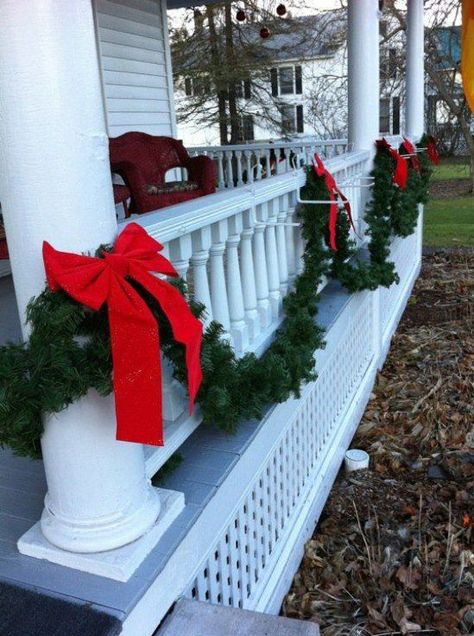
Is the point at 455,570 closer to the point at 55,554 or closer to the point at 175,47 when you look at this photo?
the point at 55,554

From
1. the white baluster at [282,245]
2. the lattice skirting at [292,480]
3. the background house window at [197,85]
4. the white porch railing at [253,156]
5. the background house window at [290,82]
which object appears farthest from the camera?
the background house window at [290,82]

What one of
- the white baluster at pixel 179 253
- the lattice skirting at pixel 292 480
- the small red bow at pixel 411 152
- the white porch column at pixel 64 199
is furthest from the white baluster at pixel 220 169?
the white porch column at pixel 64 199

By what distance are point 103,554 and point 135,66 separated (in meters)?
5.86

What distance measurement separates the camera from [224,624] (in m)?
1.81

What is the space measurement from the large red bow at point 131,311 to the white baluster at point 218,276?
2.78 ft

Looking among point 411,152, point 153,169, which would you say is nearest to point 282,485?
point 153,169

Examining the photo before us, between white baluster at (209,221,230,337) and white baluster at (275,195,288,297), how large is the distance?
0.76 m

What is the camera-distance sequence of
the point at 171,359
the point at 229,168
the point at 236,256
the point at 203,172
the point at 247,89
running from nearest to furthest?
the point at 171,359, the point at 236,256, the point at 203,172, the point at 229,168, the point at 247,89

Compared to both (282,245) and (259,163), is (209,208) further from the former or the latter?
(259,163)

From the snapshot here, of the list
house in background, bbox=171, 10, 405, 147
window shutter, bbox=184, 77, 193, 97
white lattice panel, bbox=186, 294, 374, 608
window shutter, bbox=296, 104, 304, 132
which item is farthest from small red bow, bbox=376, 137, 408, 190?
window shutter, bbox=296, 104, 304, 132

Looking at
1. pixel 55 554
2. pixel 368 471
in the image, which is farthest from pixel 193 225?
pixel 368 471

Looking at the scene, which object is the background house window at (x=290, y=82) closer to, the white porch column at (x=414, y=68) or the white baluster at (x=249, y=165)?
the white baluster at (x=249, y=165)

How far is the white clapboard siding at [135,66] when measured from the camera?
20.1 ft

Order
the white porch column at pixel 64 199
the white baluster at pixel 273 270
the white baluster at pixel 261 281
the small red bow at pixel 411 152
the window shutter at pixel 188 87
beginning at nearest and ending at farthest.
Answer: the white porch column at pixel 64 199
the white baluster at pixel 261 281
the white baluster at pixel 273 270
the small red bow at pixel 411 152
the window shutter at pixel 188 87
